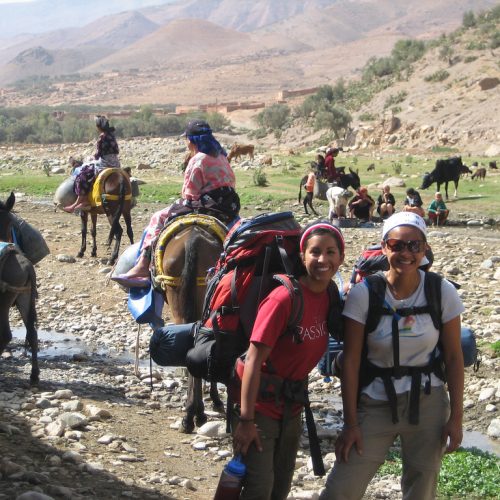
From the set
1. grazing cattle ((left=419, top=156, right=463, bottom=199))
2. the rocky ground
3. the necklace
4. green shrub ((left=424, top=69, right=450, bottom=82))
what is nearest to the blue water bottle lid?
the necklace

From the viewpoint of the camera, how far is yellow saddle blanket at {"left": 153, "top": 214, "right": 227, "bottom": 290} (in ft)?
24.5

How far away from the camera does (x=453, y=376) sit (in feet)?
13.9

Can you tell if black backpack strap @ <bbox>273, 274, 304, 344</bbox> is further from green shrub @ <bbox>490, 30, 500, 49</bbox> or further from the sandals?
green shrub @ <bbox>490, 30, 500, 49</bbox>

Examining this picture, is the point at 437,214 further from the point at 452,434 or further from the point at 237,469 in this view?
the point at 237,469

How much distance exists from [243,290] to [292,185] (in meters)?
24.6

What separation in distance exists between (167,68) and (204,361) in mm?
174102

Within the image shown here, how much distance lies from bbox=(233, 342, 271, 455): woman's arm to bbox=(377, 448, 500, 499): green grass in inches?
95.1

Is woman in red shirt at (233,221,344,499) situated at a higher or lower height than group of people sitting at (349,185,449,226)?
higher

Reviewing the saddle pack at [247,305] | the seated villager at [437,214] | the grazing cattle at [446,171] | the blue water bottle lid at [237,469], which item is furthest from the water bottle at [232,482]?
the grazing cattle at [446,171]

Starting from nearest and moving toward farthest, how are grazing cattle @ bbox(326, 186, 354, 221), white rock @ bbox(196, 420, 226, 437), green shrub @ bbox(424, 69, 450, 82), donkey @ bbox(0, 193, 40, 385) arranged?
white rock @ bbox(196, 420, 226, 437)
donkey @ bbox(0, 193, 40, 385)
grazing cattle @ bbox(326, 186, 354, 221)
green shrub @ bbox(424, 69, 450, 82)

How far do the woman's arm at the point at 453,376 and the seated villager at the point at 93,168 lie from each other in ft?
38.2

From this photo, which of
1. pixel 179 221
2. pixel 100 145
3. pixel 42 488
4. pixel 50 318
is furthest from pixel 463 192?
pixel 42 488

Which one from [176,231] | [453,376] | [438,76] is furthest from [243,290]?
[438,76]

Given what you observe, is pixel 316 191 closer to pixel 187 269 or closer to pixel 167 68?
pixel 187 269
